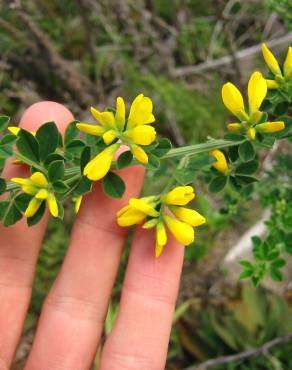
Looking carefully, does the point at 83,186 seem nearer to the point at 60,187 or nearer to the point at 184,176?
the point at 60,187

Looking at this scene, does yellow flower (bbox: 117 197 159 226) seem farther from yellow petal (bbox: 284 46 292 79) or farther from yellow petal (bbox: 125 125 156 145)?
yellow petal (bbox: 284 46 292 79)

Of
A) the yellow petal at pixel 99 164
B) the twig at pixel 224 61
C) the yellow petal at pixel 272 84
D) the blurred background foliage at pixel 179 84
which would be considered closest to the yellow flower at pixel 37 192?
the yellow petal at pixel 99 164

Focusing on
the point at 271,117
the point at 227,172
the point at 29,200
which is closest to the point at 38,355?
the point at 29,200

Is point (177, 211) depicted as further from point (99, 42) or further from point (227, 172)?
point (99, 42)

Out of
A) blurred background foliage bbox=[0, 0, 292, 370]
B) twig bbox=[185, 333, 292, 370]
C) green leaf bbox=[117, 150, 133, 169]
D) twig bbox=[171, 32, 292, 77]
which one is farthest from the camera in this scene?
twig bbox=[171, 32, 292, 77]

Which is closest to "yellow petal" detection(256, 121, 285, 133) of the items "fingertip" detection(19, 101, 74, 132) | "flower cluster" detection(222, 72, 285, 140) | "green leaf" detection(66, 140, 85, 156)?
"flower cluster" detection(222, 72, 285, 140)

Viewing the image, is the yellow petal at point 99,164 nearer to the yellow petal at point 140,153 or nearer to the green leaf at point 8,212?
the yellow petal at point 140,153

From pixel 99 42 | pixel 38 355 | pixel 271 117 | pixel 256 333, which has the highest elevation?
pixel 99 42
